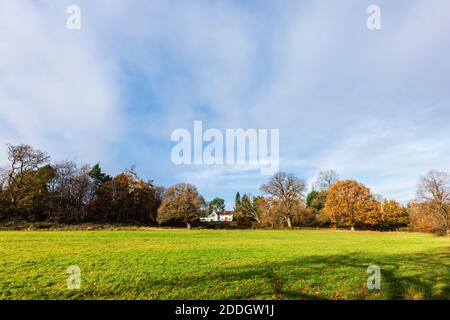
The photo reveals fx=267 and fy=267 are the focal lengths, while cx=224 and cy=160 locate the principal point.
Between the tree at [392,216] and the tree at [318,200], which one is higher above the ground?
the tree at [318,200]

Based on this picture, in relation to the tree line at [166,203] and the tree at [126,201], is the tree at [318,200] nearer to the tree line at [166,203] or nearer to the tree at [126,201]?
the tree line at [166,203]

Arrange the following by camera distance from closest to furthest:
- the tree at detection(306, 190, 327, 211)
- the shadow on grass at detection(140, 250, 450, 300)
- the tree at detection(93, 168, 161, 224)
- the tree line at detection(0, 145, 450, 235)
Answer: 1. the shadow on grass at detection(140, 250, 450, 300)
2. the tree line at detection(0, 145, 450, 235)
3. the tree at detection(93, 168, 161, 224)
4. the tree at detection(306, 190, 327, 211)

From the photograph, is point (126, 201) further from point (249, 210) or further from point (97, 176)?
point (249, 210)

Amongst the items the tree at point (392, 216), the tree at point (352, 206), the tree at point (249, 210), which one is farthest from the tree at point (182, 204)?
the tree at point (392, 216)

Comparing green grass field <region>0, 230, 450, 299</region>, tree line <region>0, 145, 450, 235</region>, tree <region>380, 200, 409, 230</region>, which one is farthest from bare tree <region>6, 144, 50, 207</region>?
tree <region>380, 200, 409, 230</region>

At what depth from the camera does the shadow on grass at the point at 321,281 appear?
818 cm

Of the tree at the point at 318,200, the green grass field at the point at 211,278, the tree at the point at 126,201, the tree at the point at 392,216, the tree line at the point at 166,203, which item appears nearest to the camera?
the green grass field at the point at 211,278

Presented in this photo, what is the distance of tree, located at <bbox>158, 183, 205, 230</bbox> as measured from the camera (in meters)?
50.6

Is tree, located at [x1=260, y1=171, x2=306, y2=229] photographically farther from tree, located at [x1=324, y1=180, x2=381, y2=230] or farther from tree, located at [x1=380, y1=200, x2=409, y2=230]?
tree, located at [x1=380, y1=200, x2=409, y2=230]

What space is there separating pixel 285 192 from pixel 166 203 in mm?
27397

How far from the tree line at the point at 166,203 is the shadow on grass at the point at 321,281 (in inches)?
1613

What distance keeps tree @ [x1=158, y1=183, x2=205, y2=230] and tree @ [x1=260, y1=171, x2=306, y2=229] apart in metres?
17.7
